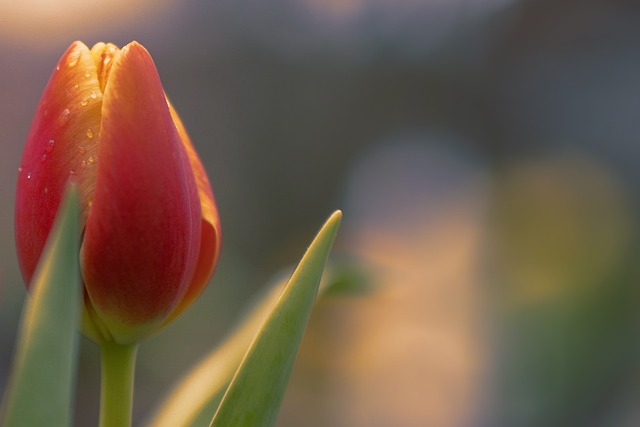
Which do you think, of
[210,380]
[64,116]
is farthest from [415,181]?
[64,116]

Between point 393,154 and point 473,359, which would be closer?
point 473,359

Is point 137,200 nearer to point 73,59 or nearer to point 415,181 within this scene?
point 73,59

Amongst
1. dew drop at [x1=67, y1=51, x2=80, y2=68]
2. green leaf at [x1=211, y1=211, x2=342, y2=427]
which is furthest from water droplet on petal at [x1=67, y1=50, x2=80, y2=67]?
green leaf at [x1=211, y1=211, x2=342, y2=427]

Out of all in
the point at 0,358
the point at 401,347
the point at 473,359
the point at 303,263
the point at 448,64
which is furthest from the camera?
the point at 448,64

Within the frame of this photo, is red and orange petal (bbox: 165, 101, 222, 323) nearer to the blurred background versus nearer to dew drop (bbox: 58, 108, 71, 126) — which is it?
dew drop (bbox: 58, 108, 71, 126)

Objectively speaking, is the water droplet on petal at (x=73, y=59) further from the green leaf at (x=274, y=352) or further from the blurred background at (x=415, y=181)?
the blurred background at (x=415, y=181)

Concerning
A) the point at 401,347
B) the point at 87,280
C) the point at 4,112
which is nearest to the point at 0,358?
the point at 4,112

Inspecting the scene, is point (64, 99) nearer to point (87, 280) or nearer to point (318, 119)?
point (87, 280)

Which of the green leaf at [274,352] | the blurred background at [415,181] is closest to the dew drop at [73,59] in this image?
the green leaf at [274,352]
